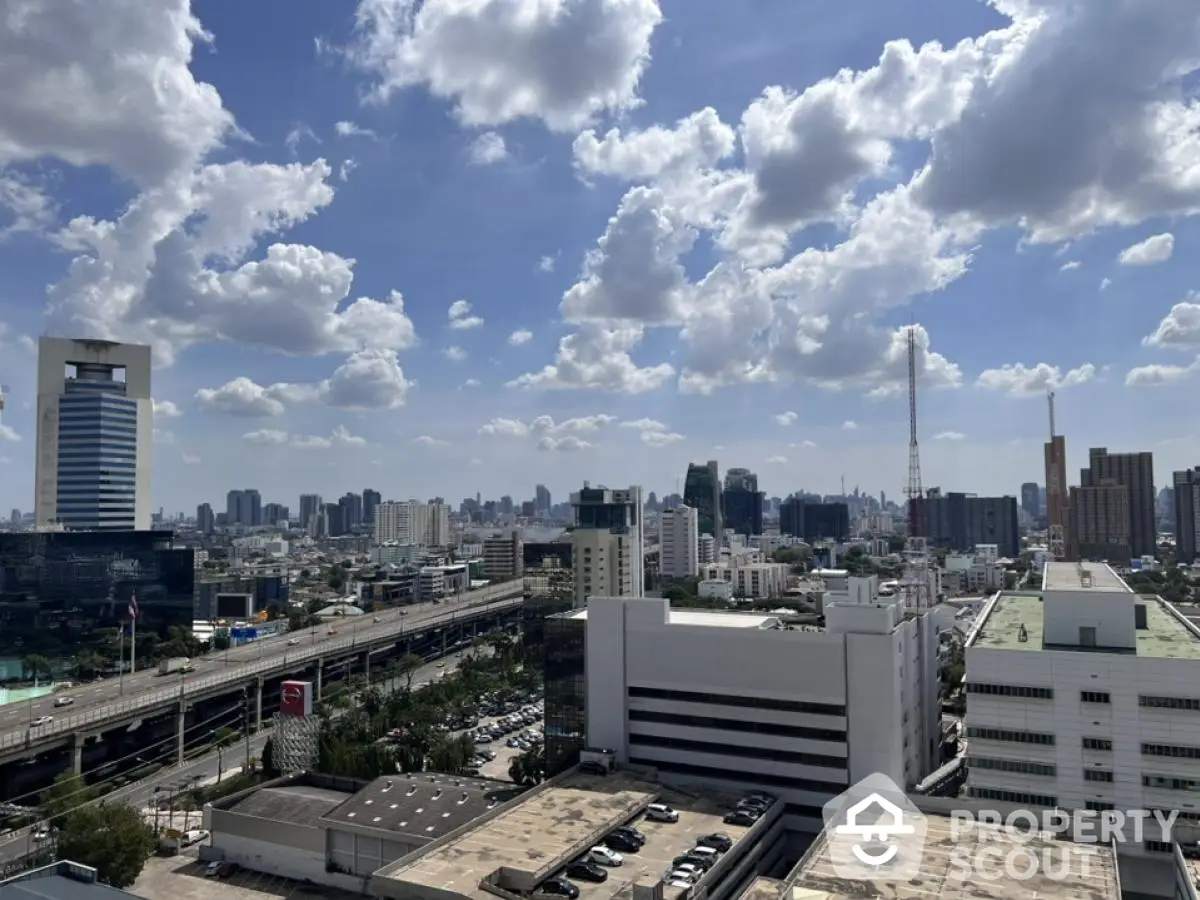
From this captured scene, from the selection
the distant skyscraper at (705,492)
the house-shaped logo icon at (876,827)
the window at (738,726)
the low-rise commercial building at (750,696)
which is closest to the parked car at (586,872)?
the house-shaped logo icon at (876,827)

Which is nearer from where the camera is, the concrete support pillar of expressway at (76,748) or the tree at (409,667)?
the concrete support pillar of expressway at (76,748)

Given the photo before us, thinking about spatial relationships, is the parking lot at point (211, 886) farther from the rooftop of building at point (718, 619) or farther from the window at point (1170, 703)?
the window at point (1170, 703)

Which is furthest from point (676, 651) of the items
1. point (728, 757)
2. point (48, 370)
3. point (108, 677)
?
point (48, 370)

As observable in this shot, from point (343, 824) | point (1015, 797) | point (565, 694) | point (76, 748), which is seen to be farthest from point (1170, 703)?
point (76, 748)

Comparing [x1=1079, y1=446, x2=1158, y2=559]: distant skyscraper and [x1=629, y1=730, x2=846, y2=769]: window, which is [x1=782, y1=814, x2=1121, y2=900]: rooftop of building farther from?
[x1=1079, y1=446, x2=1158, y2=559]: distant skyscraper

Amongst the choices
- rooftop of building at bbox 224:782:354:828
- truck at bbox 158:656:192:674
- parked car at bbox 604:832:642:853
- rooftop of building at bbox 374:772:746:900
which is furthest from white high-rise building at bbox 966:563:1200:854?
truck at bbox 158:656:192:674

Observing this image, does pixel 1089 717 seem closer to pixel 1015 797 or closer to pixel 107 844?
pixel 1015 797
